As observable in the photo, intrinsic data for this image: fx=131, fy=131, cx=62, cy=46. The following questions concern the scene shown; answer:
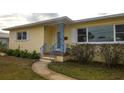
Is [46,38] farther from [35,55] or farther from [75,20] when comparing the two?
[75,20]

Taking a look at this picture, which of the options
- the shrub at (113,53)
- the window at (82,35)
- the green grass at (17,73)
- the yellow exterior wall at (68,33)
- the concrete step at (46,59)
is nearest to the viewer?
the green grass at (17,73)

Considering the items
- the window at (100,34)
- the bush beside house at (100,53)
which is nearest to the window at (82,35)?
the window at (100,34)

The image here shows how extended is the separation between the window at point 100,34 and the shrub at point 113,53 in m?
1.46

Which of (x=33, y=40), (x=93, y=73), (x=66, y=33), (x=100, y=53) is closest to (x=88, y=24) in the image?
(x=66, y=33)

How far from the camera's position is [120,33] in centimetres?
953

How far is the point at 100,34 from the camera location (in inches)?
417

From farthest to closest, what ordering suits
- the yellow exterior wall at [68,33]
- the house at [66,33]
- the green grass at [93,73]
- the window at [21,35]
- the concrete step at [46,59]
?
the window at [21,35]
the yellow exterior wall at [68,33]
the concrete step at [46,59]
the house at [66,33]
the green grass at [93,73]

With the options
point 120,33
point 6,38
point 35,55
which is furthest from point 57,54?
point 6,38

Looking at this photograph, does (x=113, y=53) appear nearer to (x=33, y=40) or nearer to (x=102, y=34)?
(x=102, y=34)

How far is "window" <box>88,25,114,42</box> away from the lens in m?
10.0

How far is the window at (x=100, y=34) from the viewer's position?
1003 centimetres

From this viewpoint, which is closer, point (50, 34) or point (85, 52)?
point (85, 52)

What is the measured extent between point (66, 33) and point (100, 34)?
11.0 ft

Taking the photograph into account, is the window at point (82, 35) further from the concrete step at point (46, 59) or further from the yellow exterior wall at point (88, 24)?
the concrete step at point (46, 59)
